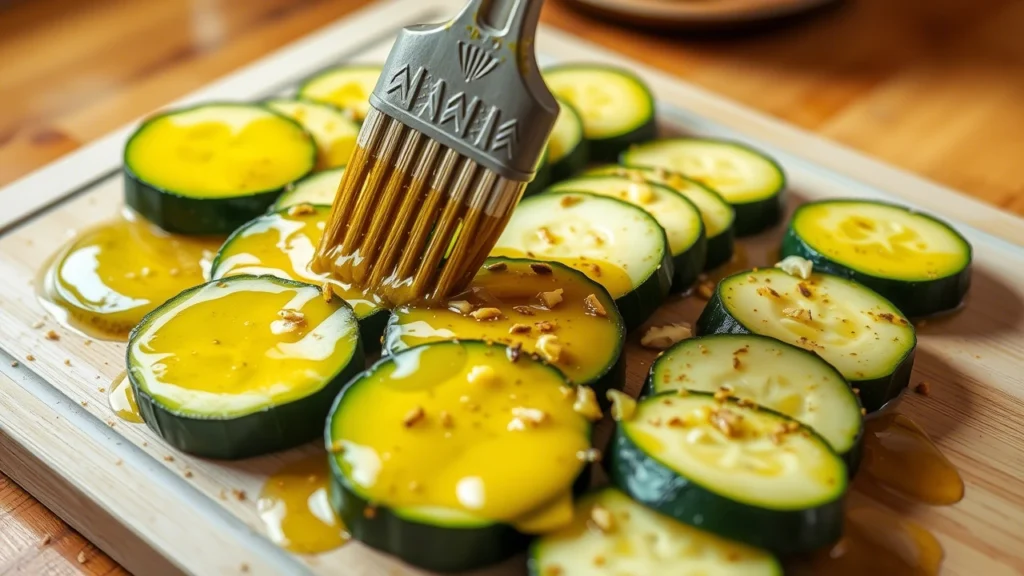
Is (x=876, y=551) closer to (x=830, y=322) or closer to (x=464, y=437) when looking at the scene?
(x=830, y=322)

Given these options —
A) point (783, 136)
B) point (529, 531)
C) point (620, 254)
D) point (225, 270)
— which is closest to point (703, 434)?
point (529, 531)

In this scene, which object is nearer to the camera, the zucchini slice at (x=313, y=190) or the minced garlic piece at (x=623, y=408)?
the minced garlic piece at (x=623, y=408)

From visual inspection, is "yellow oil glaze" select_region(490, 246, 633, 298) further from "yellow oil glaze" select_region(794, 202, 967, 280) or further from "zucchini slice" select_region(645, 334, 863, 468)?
"yellow oil glaze" select_region(794, 202, 967, 280)

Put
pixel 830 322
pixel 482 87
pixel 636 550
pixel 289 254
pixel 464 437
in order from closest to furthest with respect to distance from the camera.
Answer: pixel 636 550, pixel 464 437, pixel 482 87, pixel 830 322, pixel 289 254

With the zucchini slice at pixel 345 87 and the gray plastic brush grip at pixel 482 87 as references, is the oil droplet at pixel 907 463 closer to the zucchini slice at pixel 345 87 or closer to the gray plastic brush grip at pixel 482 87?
the gray plastic brush grip at pixel 482 87

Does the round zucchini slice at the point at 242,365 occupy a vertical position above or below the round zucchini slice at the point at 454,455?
below

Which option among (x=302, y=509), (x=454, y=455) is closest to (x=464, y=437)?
(x=454, y=455)

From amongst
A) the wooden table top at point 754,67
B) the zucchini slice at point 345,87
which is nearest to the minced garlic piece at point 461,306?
the zucchini slice at point 345,87
